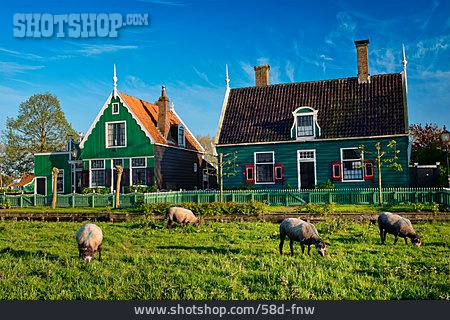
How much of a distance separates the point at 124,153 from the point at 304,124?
13.3 meters

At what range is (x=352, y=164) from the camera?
27.5 m

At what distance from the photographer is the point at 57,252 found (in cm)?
1141

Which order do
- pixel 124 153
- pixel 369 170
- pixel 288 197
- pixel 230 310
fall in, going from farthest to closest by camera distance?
pixel 124 153 < pixel 369 170 < pixel 288 197 < pixel 230 310

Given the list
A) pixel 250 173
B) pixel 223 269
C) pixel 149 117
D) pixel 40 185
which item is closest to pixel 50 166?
pixel 40 185

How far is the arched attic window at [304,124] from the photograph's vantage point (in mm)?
28422

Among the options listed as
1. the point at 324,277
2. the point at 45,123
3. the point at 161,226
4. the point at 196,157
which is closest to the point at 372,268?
the point at 324,277

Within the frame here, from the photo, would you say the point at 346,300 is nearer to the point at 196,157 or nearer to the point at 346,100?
the point at 346,100

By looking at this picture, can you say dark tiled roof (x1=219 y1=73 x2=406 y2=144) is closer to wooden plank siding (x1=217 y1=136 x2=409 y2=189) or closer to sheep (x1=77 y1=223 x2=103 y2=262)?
wooden plank siding (x1=217 y1=136 x2=409 y2=189)

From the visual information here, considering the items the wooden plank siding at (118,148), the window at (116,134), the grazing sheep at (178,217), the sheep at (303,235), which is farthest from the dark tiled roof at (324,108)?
the sheep at (303,235)

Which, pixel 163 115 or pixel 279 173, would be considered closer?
pixel 279 173

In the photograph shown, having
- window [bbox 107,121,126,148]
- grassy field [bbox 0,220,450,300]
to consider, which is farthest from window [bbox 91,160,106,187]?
grassy field [bbox 0,220,450,300]

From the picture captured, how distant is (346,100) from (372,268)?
22108 millimetres

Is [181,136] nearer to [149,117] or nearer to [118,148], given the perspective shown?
[149,117]

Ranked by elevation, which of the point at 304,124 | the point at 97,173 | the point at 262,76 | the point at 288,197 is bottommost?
the point at 288,197
